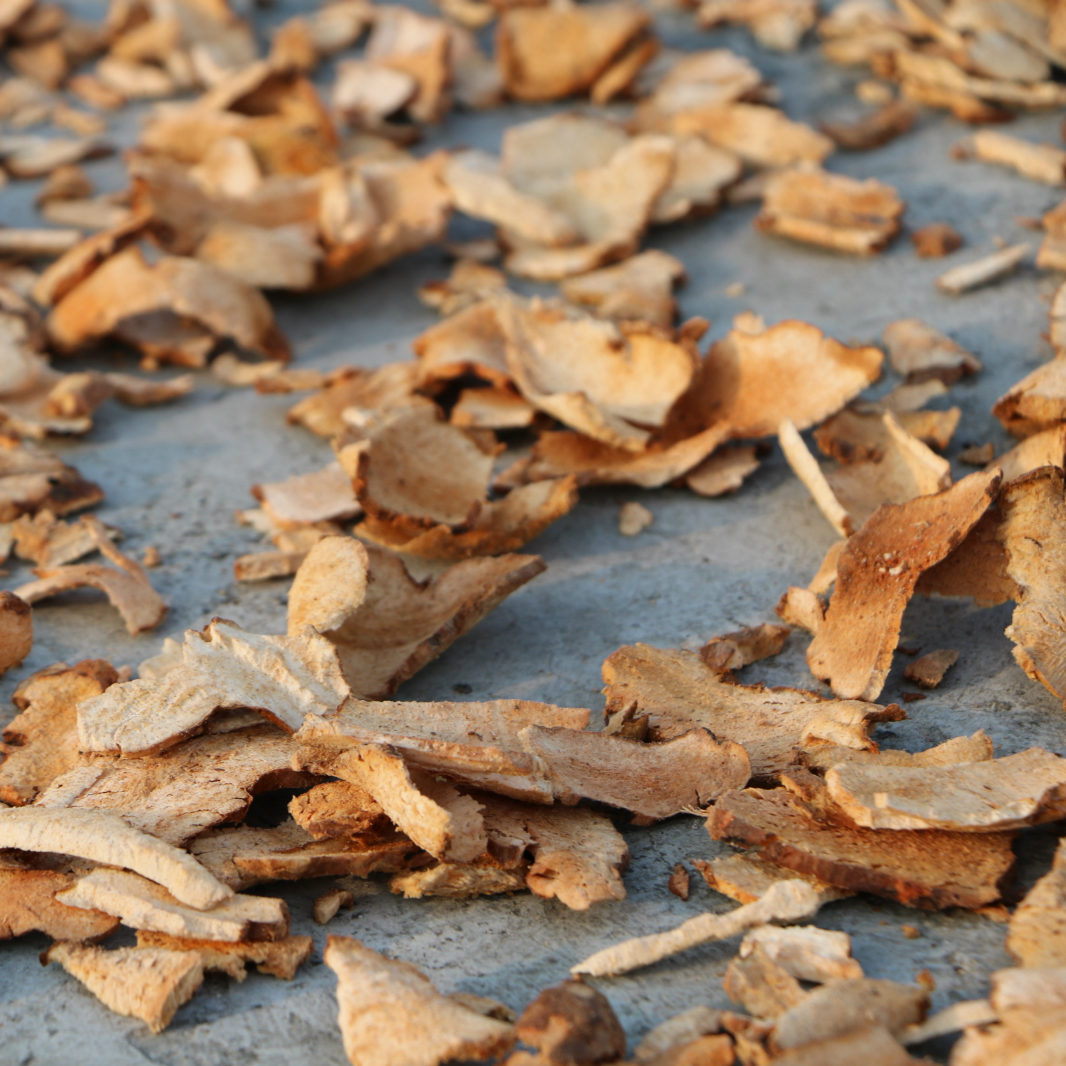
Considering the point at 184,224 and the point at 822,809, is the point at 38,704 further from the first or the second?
the point at 184,224

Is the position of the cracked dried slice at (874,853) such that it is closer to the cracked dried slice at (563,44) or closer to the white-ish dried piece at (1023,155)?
the white-ish dried piece at (1023,155)


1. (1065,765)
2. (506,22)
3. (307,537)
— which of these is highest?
(506,22)

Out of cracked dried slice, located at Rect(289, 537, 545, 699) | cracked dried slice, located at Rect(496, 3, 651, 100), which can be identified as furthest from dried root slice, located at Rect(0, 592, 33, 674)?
cracked dried slice, located at Rect(496, 3, 651, 100)

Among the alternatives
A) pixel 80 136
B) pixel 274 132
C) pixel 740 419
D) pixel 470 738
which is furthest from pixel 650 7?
pixel 470 738

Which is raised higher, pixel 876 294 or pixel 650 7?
pixel 650 7

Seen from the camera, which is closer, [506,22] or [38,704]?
[38,704]

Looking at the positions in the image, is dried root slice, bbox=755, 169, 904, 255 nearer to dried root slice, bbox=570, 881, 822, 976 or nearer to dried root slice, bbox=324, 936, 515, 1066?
dried root slice, bbox=570, 881, 822, 976

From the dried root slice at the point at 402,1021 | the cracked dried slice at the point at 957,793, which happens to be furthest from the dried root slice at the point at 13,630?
the cracked dried slice at the point at 957,793
